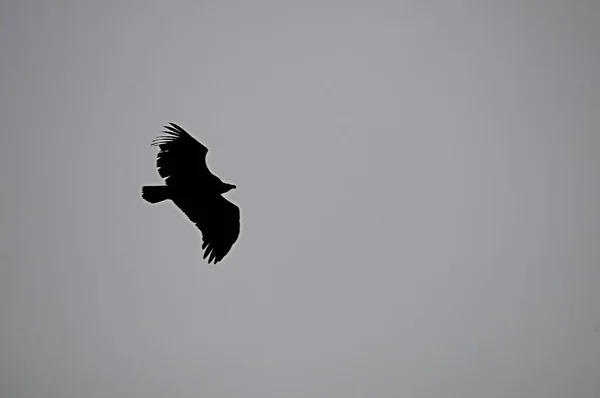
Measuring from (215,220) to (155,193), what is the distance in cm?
100

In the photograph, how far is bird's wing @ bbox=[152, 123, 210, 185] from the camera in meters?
8.51

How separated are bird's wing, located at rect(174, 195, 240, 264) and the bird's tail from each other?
1.47 ft

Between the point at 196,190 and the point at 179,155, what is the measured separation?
556mm

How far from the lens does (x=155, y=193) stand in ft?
27.9

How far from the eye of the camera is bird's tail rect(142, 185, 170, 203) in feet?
27.6

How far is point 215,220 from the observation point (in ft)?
30.0

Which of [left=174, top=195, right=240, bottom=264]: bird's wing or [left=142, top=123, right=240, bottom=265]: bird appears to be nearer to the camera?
[left=142, top=123, right=240, bottom=265]: bird

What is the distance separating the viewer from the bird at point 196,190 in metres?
8.52

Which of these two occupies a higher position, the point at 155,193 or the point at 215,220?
the point at 215,220

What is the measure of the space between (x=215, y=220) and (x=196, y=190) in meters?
0.55

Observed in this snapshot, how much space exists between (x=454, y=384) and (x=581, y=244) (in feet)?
219

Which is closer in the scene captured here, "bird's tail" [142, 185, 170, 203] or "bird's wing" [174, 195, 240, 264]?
"bird's tail" [142, 185, 170, 203]

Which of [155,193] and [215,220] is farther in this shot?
[215,220]

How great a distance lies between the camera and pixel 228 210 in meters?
9.10
